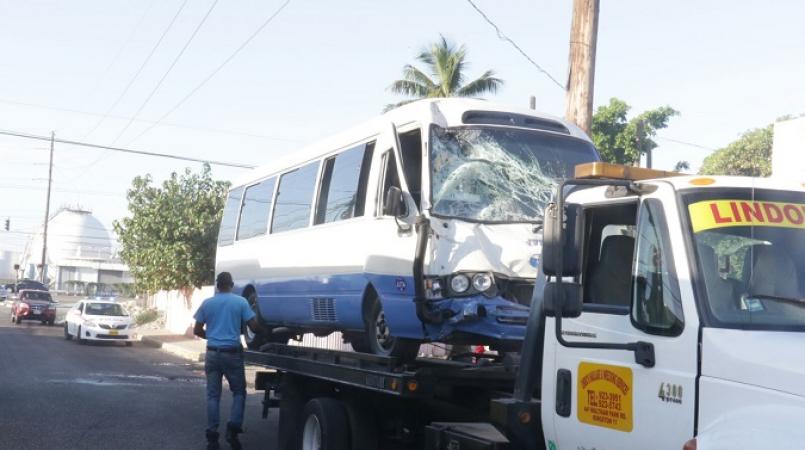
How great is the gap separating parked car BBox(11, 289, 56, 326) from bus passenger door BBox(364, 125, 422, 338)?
35.5 metres

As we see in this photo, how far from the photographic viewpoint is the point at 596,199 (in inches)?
203

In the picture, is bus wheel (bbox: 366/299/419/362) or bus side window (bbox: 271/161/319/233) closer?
bus wheel (bbox: 366/299/419/362)

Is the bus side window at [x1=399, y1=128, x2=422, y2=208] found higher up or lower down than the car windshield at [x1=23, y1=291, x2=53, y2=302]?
higher up

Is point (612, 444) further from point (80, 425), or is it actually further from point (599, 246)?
point (80, 425)

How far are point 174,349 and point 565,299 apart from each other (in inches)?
1012

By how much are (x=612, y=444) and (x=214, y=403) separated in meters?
6.35

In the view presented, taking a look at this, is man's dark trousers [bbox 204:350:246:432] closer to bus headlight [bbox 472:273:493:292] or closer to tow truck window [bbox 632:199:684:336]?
bus headlight [bbox 472:273:493:292]

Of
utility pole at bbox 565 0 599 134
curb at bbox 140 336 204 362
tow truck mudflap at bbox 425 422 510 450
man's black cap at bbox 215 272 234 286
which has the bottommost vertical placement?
curb at bbox 140 336 204 362

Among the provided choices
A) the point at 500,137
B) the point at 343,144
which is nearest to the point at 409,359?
the point at 500,137

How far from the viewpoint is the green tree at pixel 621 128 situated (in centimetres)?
2418

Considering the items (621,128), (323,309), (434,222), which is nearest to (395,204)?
(434,222)

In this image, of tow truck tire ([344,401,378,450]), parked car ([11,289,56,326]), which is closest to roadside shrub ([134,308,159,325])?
parked car ([11,289,56,326])

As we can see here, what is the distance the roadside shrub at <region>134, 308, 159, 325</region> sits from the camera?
43844 millimetres

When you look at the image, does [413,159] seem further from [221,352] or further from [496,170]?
[221,352]
